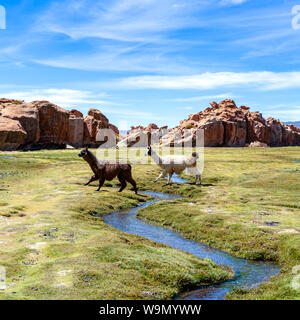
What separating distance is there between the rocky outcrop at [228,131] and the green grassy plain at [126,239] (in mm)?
102488

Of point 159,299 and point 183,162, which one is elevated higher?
point 183,162

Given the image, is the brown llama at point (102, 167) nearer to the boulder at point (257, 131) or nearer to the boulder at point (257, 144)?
the boulder at point (257, 144)

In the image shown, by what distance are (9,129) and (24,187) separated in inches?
2221

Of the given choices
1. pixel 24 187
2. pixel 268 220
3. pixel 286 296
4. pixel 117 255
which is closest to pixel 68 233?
pixel 117 255

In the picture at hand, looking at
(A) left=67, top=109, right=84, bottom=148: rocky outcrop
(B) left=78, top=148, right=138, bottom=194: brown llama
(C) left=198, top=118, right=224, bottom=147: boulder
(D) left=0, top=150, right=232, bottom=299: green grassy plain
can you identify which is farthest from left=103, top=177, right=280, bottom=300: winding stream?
(C) left=198, top=118, right=224, bottom=147: boulder

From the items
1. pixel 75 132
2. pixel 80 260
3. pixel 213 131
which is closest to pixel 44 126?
→ pixel 75 132

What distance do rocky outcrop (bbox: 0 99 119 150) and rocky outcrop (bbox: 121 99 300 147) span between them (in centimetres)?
1726

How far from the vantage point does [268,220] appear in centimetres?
2173

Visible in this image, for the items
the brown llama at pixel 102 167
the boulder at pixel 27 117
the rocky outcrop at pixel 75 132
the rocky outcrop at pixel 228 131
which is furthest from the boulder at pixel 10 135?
the brown llama at pixel 102 167

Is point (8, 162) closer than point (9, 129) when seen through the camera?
Yes

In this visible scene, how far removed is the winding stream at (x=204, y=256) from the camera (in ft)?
43.2
